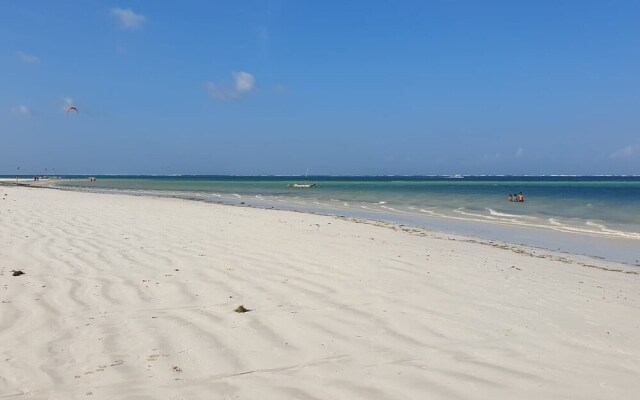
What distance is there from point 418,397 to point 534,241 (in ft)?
41.8

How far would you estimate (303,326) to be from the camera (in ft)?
15.0

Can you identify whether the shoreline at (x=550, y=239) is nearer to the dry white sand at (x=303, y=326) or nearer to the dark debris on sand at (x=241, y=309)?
the dry white sand at (x=303, y=326)

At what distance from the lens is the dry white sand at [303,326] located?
3.35 metres

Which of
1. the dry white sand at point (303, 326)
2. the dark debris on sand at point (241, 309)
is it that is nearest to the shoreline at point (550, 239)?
the dry white sand at point (303, 326)

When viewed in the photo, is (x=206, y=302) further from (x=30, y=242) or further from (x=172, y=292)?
(x=30, y=242)

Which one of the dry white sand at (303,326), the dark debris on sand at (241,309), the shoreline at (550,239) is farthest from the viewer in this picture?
the shoreline at (550,239)

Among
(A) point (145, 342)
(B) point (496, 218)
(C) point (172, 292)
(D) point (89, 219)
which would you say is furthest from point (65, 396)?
(B) point (496, 218)

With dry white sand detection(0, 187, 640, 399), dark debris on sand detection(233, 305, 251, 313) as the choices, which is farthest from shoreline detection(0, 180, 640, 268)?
dark debris on sand detection(233, 305, 251, 313)

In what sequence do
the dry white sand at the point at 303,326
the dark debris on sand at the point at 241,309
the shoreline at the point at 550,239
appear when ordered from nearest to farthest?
the dry white sand at the point at 303,326 → the dark debris on sand at the point at 241,309 → the shoreline at the point at 550,239

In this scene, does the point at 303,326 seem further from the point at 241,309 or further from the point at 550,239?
the point at 550,239

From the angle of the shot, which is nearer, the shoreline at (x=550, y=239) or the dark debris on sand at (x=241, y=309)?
the dark debris on sand at (x=241, y=309)

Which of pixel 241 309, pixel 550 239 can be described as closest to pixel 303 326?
pixel 241 309

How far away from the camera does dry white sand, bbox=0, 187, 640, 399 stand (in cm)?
335

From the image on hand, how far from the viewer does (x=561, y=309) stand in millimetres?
5641
